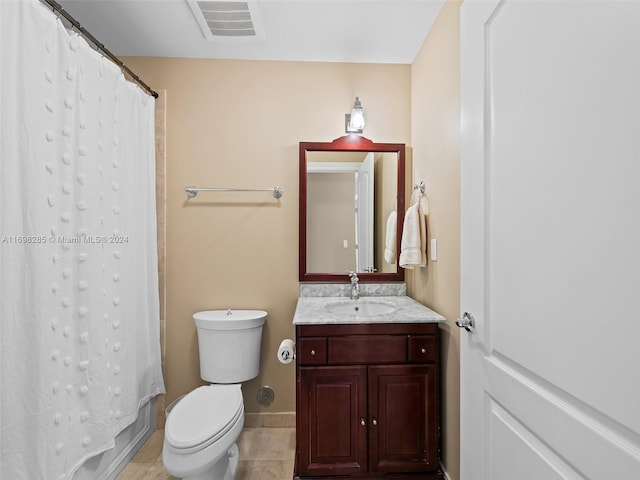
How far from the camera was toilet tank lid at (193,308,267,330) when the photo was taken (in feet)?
6.92

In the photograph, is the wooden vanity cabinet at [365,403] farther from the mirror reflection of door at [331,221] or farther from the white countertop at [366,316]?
the mirror reflection of door at [331,221]

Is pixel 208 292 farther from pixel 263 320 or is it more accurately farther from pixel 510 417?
pixel 510 417

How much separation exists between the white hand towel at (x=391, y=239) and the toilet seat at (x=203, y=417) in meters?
1.23

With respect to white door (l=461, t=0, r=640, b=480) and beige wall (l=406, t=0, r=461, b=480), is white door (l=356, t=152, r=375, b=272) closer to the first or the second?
beige wall (l=406, t=0, r=461, b=480)

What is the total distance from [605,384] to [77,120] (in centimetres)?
193

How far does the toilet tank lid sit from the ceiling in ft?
5.51

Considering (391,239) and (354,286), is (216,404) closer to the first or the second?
(354,286)

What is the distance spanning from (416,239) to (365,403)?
915mm

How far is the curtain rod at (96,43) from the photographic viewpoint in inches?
53.9

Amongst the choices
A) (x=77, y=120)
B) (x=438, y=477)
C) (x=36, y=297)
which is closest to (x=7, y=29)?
(x=77, y=120)

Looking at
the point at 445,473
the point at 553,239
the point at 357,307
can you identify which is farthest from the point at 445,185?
the point at 445,473

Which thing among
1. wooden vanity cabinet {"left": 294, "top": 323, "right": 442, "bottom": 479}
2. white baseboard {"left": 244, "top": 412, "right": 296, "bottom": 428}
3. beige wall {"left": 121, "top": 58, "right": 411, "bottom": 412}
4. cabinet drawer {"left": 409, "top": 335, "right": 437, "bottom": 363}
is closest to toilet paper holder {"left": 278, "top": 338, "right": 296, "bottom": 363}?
wooden vanity cabinet {"left": 294, "top": 323, "right": 442, "bottom": 479}

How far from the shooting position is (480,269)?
3.57ft

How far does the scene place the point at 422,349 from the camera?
1757 mm
